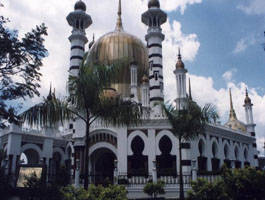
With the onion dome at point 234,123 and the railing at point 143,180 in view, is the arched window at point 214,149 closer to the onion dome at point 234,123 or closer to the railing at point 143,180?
the railing at point 143,180

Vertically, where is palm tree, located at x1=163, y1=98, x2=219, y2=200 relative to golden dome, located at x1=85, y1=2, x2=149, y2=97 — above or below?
below

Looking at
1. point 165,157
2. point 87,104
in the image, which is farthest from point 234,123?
point 87,104

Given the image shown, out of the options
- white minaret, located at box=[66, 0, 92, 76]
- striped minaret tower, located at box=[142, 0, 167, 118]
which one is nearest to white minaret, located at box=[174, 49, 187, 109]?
striped minaret tower, located at box=[142, 0, 167, 118]

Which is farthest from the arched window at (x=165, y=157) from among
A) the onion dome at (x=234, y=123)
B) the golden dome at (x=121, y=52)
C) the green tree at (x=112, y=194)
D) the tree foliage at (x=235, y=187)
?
the onion dome at (x=234, y=123)

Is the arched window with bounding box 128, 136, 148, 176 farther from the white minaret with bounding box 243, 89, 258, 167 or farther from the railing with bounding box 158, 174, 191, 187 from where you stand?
the white minaret with bounding box 243, 89, 258, 167

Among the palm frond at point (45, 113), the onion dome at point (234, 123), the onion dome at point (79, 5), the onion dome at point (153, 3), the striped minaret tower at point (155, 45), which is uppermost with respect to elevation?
the onion dome at point (79, 5)

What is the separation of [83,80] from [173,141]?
13.0m

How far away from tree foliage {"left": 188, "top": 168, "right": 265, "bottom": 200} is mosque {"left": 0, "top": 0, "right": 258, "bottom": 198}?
23.9 feet

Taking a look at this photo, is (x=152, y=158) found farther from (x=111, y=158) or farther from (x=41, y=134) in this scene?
(x=41, y=134)

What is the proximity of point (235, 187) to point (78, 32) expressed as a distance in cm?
2722

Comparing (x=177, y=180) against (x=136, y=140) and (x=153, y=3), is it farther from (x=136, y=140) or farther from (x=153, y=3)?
(x=153, y=3)

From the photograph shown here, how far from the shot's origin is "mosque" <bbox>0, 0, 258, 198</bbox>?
867 inches

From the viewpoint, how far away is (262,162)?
55812 millimetres

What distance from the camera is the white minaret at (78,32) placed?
106 ft
